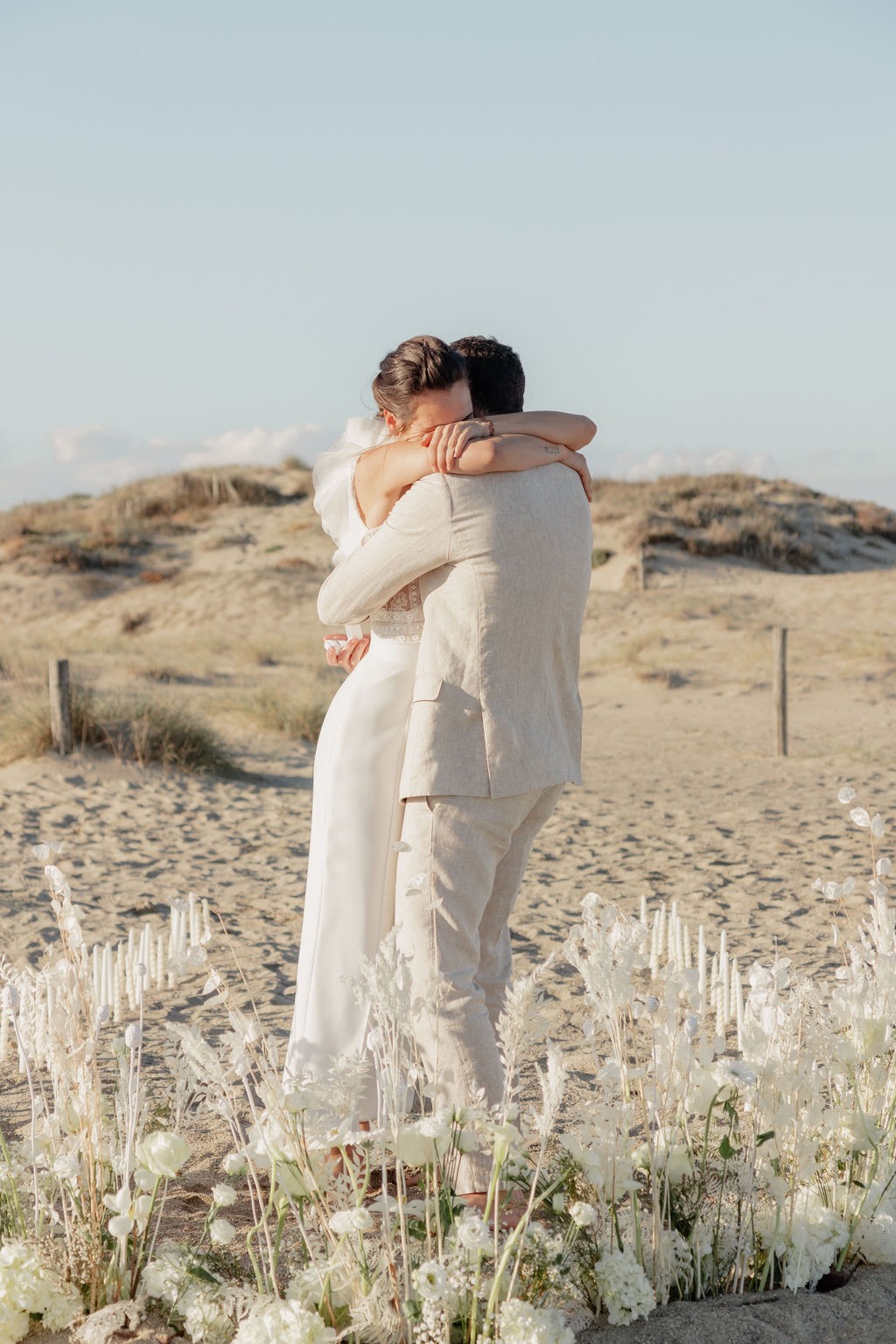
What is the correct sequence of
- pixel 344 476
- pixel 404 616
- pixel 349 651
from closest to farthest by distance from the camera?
pixel 404 616
pixel 344 476
pixel 349 651

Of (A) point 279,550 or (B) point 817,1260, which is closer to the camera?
(B) point 817,1260

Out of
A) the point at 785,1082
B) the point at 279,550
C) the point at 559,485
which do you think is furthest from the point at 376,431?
the point at 279,550

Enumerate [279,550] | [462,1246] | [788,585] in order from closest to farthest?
[462,1246] < [788,585] < [279,550]

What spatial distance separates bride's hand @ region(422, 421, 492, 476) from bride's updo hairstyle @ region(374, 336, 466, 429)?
0.11 metres

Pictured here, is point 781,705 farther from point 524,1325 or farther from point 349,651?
point 524,1325

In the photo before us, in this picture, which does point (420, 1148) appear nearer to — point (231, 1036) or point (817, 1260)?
point (231, 1036)

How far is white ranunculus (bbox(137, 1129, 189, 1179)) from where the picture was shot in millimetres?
Result: 2211

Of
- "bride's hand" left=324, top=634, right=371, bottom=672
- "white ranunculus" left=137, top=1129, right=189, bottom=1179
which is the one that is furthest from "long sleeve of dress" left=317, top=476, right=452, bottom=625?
"white ranunculus" left=137, top=1129, right=189, bottom=1179

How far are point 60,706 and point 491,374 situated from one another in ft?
25.7

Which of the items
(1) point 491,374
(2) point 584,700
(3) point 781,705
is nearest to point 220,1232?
(1) point 491,374

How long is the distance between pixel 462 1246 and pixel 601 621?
62.7ft

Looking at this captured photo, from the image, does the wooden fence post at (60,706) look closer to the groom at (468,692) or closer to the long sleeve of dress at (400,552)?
the long sleeve of dress at (400,552)

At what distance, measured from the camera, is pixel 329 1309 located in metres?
2.13

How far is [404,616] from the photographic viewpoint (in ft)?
9.32
